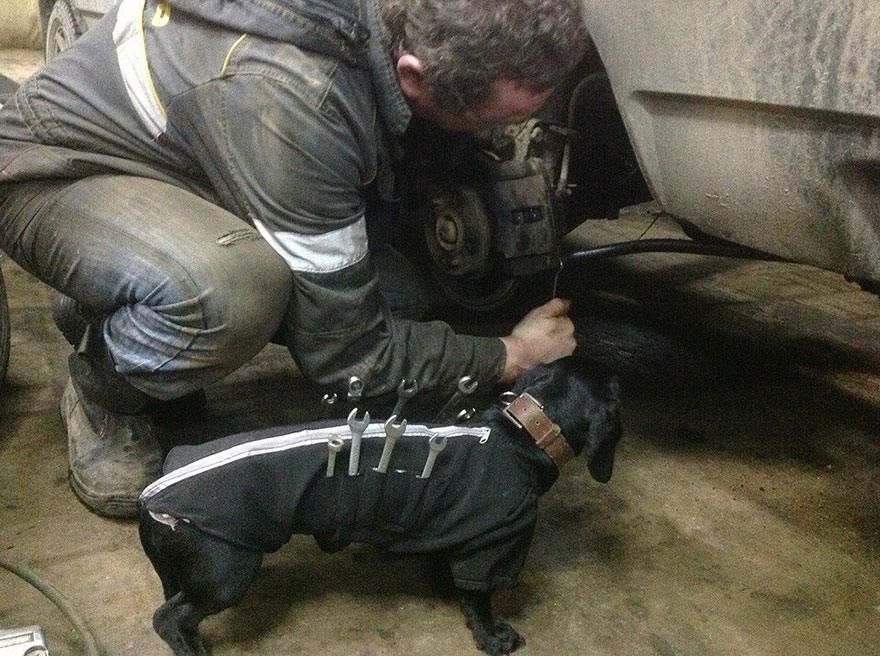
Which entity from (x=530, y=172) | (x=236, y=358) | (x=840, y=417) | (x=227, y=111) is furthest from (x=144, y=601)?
(x=840, y=417)

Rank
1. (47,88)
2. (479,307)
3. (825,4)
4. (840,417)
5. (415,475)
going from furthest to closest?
1. (479,307)
2. (840,417)
3. (47,88)
4. (415,475)
5. (825,4)

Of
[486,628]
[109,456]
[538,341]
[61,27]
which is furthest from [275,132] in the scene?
[61,27]

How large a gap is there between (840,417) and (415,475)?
1.47 m

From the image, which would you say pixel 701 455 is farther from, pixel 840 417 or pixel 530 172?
→ pixel 530 172

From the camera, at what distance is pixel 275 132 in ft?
4.78

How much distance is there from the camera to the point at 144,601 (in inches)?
60.6

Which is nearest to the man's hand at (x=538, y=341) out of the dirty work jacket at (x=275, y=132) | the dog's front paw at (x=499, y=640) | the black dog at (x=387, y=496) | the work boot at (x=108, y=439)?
the dirty work jacket at (x=275, y=132)

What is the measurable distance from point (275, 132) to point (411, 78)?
274 millimetres

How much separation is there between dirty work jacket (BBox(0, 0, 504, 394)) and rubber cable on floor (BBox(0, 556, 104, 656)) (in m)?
0.58

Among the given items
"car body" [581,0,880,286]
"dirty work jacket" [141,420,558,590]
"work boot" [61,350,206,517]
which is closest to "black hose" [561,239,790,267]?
"car body" [581,0,880,286]

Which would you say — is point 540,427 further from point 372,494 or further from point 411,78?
point 411,78

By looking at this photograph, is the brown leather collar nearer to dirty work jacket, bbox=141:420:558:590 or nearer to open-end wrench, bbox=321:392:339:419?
dirty work jacket, bbox=141:420:558:590

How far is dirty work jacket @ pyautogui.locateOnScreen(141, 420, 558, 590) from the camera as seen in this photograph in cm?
135

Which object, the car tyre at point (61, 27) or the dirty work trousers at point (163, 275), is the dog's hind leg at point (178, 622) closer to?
the dirty work trousers at point (163, 275)
